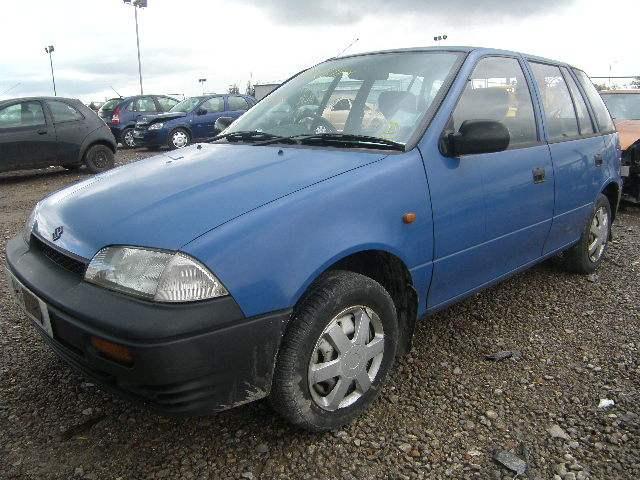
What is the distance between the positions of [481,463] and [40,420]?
191 centimetres

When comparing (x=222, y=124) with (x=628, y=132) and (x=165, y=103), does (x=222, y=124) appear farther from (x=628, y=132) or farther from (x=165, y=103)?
(x=165, y=103)

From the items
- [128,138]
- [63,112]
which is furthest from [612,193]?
[128,138]

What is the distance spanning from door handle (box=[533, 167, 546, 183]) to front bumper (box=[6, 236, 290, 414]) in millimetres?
1935

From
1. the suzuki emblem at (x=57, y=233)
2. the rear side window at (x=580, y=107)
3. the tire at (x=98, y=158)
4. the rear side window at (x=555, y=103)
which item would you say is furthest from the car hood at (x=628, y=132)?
the tire at (x=98, y=158)

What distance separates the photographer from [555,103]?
3.56 meters

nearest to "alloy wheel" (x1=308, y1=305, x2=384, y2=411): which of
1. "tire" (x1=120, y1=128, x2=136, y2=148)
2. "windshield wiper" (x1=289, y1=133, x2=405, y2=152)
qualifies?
"windshield wiper" (x1=289, y1=133, x2=405, y2=152)

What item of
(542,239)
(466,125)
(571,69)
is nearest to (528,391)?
(542,239)

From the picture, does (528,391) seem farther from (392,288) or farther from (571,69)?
(571,69)

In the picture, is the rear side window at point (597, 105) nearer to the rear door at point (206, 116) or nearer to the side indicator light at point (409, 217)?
the side indicator light at point (409, 217)

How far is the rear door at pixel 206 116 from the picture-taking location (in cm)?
1409

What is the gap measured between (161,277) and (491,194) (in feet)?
5.76

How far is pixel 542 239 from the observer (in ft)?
10.9

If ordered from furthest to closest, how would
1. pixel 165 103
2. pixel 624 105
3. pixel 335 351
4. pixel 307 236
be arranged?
pixel 165 103, pixel 624 105, pixel 335 351, pixel 307 236

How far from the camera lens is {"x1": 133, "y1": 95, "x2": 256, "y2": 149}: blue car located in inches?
539
